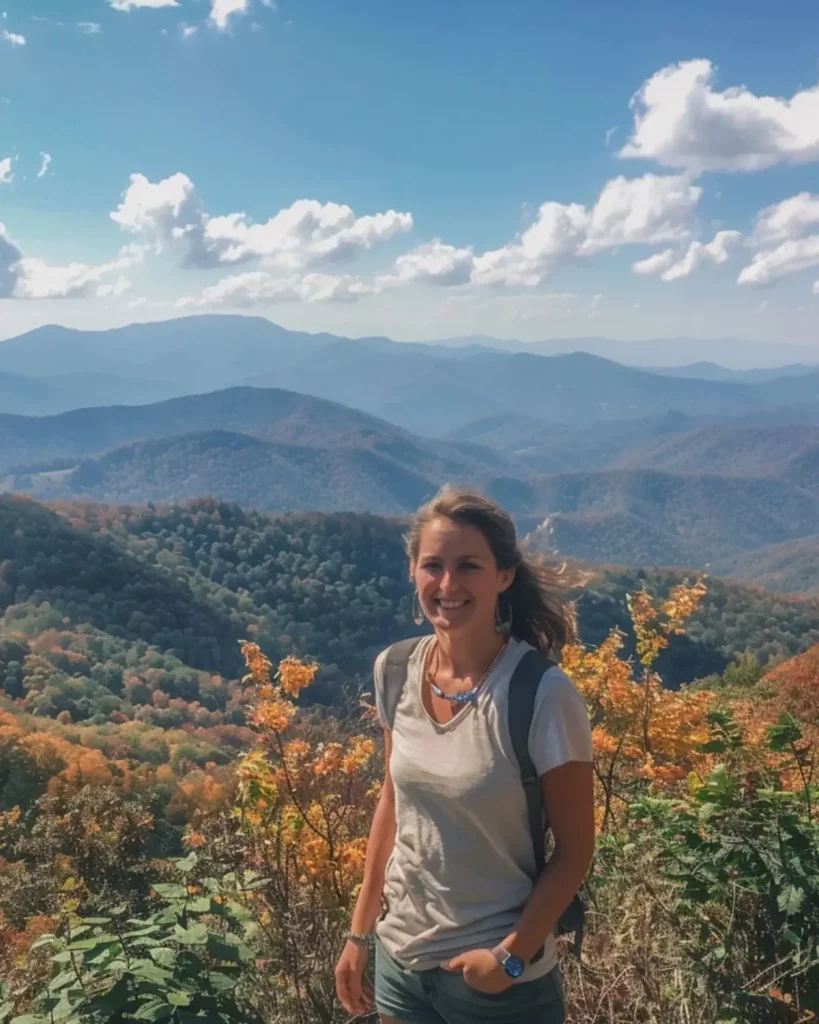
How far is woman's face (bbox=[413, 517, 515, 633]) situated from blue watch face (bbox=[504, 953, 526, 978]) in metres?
0.74

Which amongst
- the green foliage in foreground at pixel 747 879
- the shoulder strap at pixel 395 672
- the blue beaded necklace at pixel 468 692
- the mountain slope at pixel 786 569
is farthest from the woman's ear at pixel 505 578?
the mountain slope at pixel 786 569

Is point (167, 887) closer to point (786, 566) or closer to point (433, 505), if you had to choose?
point (433, 505)

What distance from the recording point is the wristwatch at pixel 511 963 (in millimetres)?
1800

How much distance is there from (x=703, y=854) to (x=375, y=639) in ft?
228

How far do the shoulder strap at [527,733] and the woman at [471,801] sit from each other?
0.02 metres

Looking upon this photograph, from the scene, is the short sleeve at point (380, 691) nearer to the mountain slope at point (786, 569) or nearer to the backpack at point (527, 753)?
the backpack at point (527, 753)

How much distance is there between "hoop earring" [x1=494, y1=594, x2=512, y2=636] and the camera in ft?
7.02

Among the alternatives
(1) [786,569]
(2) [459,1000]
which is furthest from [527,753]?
(1) [786,569]

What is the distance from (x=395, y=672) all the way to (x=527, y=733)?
521mm

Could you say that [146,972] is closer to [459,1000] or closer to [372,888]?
[372,888]

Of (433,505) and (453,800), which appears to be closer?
(453,800)

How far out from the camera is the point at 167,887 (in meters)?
2.35

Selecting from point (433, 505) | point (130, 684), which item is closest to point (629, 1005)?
point (433, 505)

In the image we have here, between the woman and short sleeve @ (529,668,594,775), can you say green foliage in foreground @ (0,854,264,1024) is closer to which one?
the woman
